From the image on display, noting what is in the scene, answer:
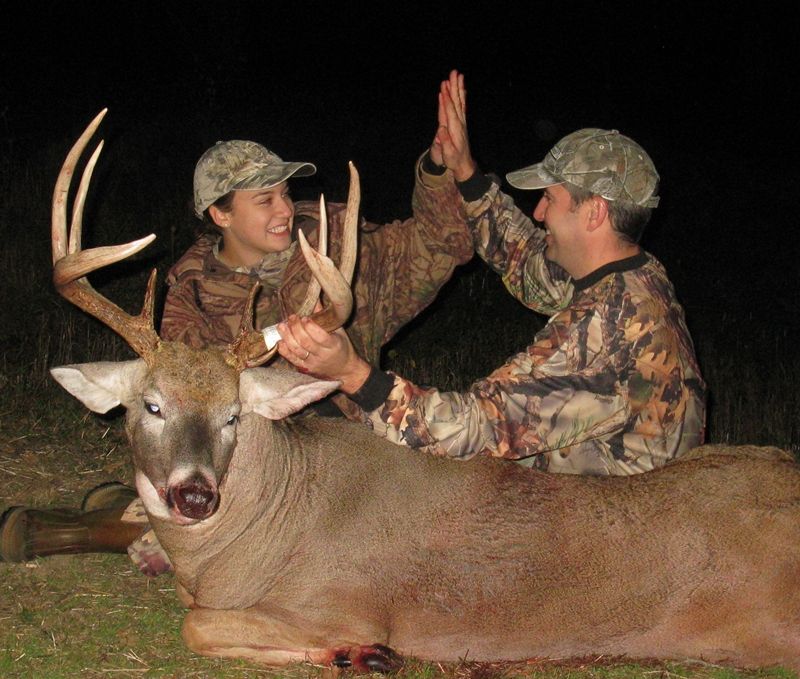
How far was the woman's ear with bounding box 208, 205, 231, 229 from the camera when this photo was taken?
19.5ft

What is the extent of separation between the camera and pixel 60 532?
564 cm

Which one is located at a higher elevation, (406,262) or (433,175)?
(433,175)

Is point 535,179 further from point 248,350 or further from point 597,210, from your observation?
point 248,350

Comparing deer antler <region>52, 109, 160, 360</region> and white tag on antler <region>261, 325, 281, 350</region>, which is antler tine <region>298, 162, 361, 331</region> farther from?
deer antler <region>52, 109, 160, 360</region>

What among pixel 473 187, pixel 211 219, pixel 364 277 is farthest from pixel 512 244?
pixel 211 219

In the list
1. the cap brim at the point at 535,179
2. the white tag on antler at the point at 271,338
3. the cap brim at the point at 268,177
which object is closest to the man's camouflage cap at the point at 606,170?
the cap brim at the point at 535,179

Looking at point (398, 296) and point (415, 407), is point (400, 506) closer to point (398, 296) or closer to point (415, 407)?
point (415, 407)

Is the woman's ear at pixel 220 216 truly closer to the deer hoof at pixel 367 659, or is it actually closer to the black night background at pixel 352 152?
the black night background at pixel 352 152

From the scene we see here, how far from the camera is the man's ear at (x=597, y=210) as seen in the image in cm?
521

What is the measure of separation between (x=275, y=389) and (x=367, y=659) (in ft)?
3.92

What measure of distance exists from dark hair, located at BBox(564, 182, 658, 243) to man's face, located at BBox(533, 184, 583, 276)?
4cm

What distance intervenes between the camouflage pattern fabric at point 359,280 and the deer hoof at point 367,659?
4.44 ft

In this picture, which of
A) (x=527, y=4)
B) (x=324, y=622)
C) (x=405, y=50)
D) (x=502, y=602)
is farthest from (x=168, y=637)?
(x=527, y=4)

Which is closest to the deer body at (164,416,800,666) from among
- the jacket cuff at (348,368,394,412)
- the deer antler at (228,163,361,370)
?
the deer antler at (228,163,361,370)
